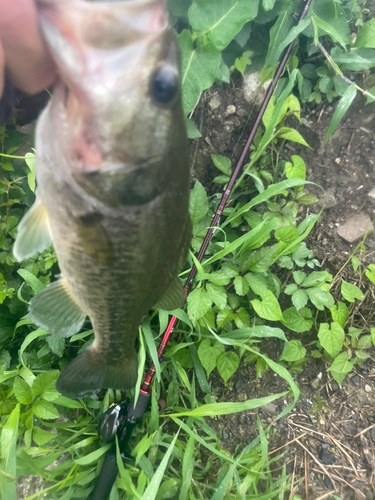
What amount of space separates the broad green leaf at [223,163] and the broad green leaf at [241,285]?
2.52ft

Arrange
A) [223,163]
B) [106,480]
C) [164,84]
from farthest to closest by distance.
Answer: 1. [223,163]
2. [106,480]
3. [164,84]

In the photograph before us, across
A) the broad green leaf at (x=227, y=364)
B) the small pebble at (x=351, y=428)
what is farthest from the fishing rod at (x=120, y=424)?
the small pebble at (x=351, y=428)

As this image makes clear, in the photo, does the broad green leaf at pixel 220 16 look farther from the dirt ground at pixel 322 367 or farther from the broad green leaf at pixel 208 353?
the broad green leaf at pixel 208 353

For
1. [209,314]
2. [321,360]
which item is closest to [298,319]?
[321,360]

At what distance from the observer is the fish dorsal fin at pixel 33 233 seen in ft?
3.15

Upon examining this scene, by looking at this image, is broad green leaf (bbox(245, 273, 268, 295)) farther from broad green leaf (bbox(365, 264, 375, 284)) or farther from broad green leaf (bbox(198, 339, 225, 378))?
broad green leaf (bbox(365, 264, 375, 284))

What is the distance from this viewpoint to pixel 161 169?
87cm

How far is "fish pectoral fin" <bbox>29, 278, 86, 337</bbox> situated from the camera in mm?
1107

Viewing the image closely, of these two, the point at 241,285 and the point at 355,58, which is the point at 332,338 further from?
the point at 355,58

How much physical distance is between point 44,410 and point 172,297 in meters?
0.90

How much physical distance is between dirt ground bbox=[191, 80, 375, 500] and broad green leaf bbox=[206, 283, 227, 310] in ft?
2.80

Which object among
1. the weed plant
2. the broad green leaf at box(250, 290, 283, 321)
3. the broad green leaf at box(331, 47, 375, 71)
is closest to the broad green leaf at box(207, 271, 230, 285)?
the weed plant

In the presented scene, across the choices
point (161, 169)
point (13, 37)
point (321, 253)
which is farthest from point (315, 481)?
point (13, 37)

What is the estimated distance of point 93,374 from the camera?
4.52 ft
